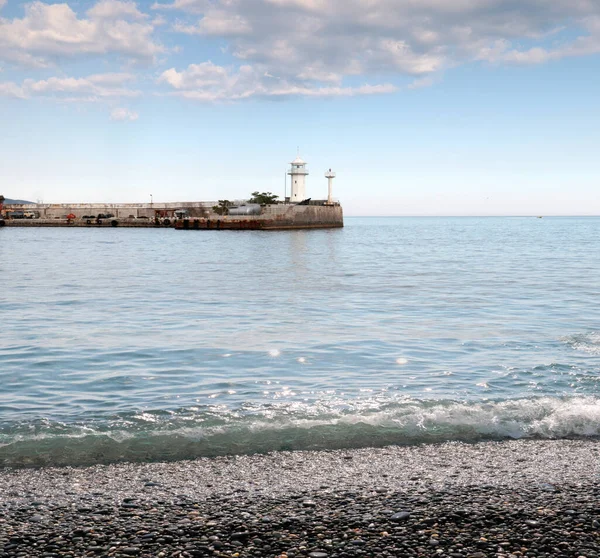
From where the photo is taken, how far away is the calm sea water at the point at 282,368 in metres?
8.66

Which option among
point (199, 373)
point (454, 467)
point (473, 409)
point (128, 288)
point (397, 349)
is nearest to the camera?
point (454, 467)

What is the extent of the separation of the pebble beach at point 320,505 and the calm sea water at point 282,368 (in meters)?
0.79

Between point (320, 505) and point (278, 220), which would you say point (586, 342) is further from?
point (278, 220)

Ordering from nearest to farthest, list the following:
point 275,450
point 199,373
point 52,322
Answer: point 275,450 < point 199,373 < point 52,322

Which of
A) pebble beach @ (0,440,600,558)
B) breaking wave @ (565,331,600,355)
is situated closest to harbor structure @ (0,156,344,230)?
breaking wave @ (565,331,600,355)

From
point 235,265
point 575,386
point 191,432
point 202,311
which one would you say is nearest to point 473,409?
point 575,386

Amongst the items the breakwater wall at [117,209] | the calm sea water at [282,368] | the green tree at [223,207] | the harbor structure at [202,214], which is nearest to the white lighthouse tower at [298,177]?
the harbor structure at [202,214]

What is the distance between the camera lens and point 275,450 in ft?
26.3

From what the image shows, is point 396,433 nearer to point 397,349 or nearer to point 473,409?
point 473,409

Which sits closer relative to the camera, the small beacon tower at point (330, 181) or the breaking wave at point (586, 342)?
Answer: the breaking wave at point (586, 342)

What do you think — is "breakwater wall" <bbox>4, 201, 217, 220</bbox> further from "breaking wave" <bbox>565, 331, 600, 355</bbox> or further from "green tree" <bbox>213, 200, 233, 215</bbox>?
"breaking wave" <bbox>565, 331, 600, 355</bbox>

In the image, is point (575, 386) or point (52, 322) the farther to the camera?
point (52, 322)

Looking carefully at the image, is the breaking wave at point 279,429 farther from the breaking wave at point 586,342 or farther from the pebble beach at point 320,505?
the breaking wave at point 586,342

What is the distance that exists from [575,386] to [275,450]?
18.8ft
